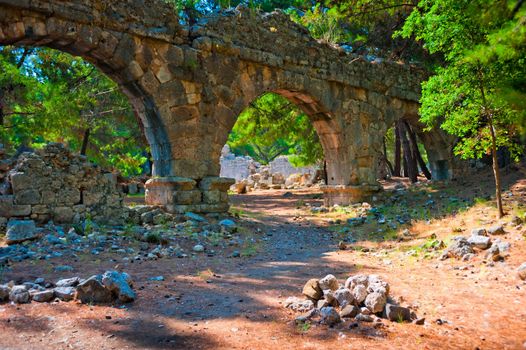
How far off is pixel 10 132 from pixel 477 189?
11.9 meters

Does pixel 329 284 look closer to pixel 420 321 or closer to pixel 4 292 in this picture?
pixel 420 321

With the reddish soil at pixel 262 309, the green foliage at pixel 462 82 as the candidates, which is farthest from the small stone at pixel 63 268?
the green foliage at pixel 462 82

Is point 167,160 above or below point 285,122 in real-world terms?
below

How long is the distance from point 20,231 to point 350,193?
7.59 m

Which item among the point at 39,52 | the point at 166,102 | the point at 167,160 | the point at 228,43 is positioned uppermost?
the point at 39,52

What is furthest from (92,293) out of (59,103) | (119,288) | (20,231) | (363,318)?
(59,103)

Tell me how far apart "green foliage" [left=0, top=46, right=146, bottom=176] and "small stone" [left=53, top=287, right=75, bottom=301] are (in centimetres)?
805

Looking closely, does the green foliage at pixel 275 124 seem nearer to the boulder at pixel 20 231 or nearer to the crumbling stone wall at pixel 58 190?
the crumbling stone wall at pixel 58 190

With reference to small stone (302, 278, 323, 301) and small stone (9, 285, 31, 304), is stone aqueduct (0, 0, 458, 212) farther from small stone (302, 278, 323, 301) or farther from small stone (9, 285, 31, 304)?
small stone (302, 278, 323, 301)

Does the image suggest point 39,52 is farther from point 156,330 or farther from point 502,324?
point 502,324

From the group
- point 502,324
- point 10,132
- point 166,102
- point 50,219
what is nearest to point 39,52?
point 10,132

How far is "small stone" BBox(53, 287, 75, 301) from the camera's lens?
130 inches

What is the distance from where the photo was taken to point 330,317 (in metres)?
2.92

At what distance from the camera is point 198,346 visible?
258cm
